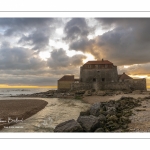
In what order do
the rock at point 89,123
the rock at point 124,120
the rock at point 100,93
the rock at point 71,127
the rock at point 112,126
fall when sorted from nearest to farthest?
the rock at point 71,127 < the rock at point 89,123 < the rock at point 112,126 < the rock at point 124,120 < the rock at point 100,93

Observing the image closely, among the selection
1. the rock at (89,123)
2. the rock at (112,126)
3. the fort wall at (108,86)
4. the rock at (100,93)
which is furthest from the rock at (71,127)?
the fort wall at (108,86)

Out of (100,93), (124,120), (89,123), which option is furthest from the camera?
(100,93)

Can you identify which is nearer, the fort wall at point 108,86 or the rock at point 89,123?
the rock at point 89,123

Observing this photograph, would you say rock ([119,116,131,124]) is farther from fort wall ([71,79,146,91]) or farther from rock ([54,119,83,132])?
fort wall ([71,79,146,91])

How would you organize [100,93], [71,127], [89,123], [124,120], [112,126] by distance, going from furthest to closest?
1. [100,93]
2. [124,120]
3. [112,126]
4. [89,123]
5. [71,127]

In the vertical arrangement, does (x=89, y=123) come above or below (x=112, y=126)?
above

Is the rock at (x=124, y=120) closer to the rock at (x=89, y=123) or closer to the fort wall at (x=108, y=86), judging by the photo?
the rock at (x=89, y=123)

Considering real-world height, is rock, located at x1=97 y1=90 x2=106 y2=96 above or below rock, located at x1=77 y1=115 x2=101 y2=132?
above

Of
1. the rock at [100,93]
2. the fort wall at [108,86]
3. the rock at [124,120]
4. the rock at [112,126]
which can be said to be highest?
the fort wall at [108,86]

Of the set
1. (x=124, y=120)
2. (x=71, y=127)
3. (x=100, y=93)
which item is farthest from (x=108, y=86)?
(x=71, y=127)

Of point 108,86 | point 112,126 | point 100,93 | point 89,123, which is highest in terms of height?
point 108,86

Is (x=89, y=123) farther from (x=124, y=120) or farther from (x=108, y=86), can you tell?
(x=108, y=86)

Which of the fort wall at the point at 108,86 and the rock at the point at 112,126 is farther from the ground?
the fort wall at the point at 108,86

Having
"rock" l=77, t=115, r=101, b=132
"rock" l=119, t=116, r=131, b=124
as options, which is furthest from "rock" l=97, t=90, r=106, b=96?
"rock" l=77, t=115, r=101, b=132
